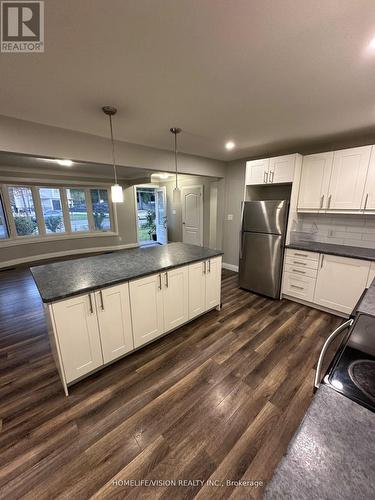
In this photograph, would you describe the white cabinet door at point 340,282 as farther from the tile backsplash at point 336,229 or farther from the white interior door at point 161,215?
the white interior door at point 161,215

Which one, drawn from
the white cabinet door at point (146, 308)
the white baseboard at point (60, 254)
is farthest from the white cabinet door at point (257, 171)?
the white baseboard at point (60, 254)

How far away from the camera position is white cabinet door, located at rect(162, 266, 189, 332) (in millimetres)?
2264

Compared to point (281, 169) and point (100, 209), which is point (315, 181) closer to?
point (281, 169)

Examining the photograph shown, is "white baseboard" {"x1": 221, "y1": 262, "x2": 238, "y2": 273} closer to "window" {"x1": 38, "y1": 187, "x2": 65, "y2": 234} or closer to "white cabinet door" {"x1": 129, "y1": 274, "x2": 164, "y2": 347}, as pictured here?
"white cabinet door" {"x1": 129, "y1": 274, "x2": 164, "y2": 347}

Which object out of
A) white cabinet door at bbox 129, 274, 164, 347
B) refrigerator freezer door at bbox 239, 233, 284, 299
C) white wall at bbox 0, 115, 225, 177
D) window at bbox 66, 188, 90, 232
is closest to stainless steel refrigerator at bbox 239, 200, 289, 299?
refrigerator freezer door at bbox 239, 233, 284, 299

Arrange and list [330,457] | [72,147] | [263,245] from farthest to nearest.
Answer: [263,245] → [72,147] → [330,457]

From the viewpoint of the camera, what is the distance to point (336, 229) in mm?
3107

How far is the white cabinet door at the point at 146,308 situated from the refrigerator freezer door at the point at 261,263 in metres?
1.88

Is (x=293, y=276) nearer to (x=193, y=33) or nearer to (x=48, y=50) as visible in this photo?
(x=193, y=33)

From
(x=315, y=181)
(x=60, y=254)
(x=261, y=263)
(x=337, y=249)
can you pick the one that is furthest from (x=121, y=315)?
(x=60, y=254)

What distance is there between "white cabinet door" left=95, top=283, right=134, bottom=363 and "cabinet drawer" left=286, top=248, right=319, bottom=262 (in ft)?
8.06

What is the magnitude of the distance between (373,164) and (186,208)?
3.97 meters

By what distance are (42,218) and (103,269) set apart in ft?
Answer: 15.3

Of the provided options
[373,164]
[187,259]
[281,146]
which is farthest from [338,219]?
[187,259]
